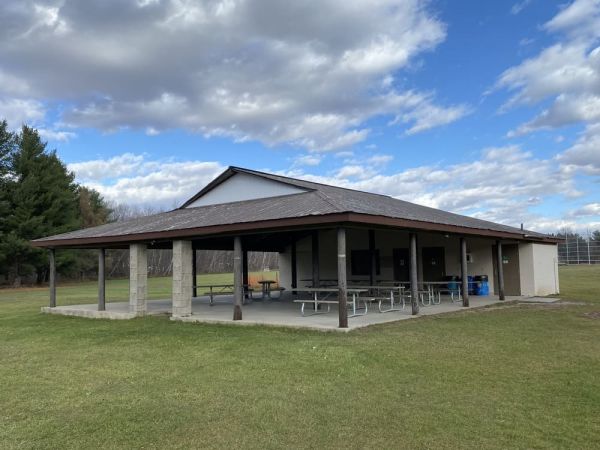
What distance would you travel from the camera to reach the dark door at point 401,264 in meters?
18.8

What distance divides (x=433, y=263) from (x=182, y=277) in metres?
10.1

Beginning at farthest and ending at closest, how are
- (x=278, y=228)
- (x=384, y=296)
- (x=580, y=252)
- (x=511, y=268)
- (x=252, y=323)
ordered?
(x=580, y=252) → (x=511, y=268) → (x=384, y=296) → (x=252, y=323) → (x=278, y=228)

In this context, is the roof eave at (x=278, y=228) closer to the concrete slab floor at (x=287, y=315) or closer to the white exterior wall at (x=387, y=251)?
the concrete slab floor at (x=287, y=315)

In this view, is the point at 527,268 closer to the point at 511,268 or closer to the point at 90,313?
the point at 511,268

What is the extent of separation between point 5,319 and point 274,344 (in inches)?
391

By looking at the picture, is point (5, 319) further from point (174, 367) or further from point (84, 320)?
point (174, 367)

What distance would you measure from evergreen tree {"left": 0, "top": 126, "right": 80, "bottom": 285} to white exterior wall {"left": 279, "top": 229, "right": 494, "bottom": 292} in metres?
19.9

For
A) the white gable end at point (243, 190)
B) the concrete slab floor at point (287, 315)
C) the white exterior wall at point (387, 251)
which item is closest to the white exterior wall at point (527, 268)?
the white exterior wall at point (387, 251)

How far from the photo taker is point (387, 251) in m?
19.3

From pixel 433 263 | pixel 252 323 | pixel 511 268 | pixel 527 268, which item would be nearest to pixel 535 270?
pixel 527 268

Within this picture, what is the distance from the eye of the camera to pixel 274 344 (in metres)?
8.27

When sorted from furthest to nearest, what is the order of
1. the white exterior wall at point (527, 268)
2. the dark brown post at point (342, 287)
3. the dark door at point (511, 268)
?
1. the dark door at point (511, 268)
2. the white exterior wall at point (527, 268)
3. the dark brown post at point (342, 287)

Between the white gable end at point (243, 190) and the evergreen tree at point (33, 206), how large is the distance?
65.5ft

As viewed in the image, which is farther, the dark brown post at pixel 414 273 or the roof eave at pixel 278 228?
the dark brown post at pixel 414 273
